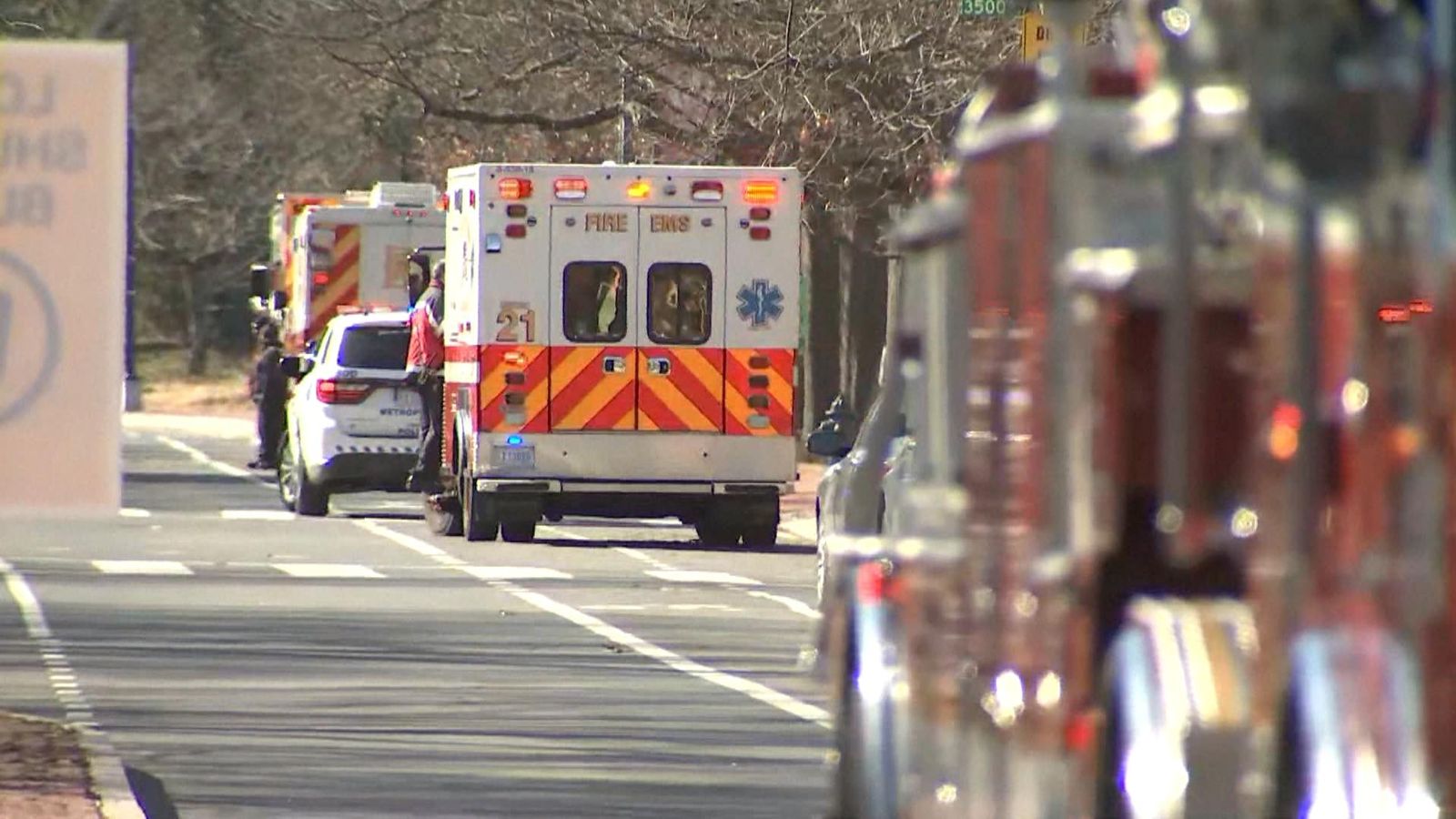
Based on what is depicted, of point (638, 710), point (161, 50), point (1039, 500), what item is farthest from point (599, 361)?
point (161, 50)

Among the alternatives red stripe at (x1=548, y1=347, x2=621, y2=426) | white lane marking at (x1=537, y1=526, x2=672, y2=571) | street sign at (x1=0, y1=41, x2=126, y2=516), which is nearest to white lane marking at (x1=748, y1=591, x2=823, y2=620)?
white lane marking at (x1=537, y1=526, x2=672, y2=571)

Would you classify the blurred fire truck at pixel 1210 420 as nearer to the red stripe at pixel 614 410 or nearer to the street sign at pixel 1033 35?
the street sign at pixel 1033 35

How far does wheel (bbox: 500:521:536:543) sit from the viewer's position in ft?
83.6

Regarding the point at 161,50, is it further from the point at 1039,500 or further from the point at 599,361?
the point at 1039,500

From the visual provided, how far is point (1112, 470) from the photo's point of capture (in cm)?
585

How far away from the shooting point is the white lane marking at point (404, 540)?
24406 mm

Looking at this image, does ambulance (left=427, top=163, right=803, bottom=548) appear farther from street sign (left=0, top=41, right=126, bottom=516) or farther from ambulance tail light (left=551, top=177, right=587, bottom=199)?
street sign (left=0, top=41, right=126, bottom=516)

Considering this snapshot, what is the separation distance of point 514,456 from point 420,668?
29.2ft

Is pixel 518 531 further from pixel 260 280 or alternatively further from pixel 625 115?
pixel 260 280

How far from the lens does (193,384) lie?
73.3m

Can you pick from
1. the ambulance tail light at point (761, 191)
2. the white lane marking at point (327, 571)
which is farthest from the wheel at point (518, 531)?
the ambulance tail light at point (761, 191)

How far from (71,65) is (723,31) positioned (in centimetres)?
1981

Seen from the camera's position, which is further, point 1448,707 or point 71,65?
point 71,65

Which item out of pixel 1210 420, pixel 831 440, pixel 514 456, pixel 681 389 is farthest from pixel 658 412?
pixel 1210 420
